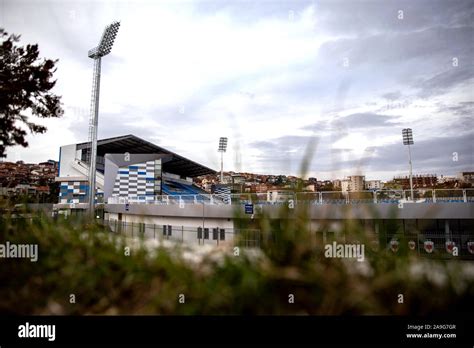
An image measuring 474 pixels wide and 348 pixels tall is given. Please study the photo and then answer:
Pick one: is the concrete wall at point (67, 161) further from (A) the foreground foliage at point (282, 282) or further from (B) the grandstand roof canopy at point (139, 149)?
(A) the foreground foliage at point (282, 282)

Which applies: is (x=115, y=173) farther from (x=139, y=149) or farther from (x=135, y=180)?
(x=139, y=149)

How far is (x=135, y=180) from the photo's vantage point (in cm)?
1575

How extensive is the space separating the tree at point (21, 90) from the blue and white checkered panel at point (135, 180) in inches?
521

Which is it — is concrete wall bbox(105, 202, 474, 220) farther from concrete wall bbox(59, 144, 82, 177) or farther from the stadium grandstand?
concrete wall bbox(59, 144, 82, 177)

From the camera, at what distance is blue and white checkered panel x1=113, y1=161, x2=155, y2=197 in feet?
49.7

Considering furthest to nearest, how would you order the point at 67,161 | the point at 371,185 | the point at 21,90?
the point at 67,161, the point at 21,90, the point at 371,185

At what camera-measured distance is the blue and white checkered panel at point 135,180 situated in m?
15.1

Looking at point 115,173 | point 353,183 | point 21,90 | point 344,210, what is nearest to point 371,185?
point 353,183

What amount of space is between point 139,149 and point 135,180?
7885 mm

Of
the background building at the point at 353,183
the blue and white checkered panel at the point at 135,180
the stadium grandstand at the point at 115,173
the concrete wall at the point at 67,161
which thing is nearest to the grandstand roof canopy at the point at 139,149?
the stadium grandstand at the point at 115,173

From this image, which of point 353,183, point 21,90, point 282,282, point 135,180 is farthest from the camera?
A: point 135,180

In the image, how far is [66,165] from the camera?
1661 cm

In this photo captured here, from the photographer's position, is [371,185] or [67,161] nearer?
[371,185]

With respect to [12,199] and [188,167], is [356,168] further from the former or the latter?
[188,167]
